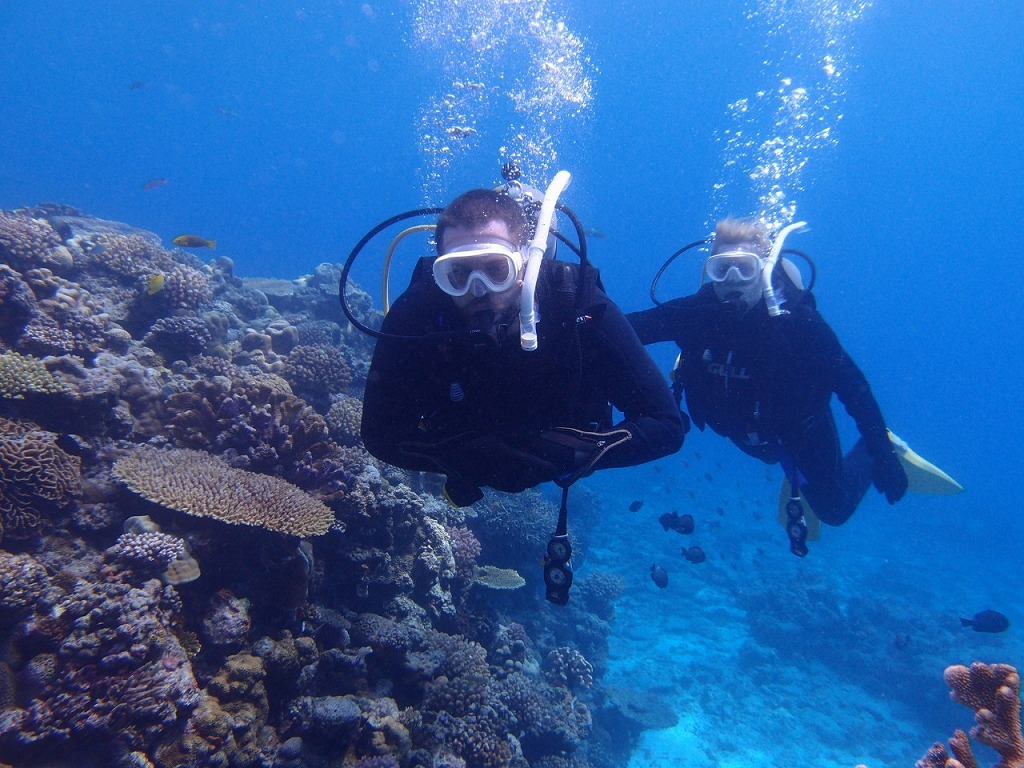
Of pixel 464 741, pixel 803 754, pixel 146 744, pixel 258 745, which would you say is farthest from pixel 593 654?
pixel 146 744

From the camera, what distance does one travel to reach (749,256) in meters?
6.34

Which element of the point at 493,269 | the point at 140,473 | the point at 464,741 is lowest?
the point at 464,741

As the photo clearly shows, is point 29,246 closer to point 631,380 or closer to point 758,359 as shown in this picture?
point 631,380

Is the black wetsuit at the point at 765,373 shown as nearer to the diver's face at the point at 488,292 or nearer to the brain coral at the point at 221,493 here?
the diver's face at the point at 488,292

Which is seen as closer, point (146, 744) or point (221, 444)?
point (146, 744)

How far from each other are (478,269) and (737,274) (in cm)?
473

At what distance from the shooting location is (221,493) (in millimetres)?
4219

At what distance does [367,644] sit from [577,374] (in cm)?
364

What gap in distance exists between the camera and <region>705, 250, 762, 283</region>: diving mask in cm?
638

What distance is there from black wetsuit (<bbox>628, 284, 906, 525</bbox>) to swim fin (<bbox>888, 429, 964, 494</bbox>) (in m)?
1.73

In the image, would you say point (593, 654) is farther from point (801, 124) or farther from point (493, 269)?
point (801, 124)

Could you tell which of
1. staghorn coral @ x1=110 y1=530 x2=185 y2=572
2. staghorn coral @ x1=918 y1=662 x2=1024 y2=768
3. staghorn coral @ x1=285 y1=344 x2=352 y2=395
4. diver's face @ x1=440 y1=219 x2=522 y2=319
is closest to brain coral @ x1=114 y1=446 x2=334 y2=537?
staghorn coral @ x1=110 y1=530 x2=185 y2=572

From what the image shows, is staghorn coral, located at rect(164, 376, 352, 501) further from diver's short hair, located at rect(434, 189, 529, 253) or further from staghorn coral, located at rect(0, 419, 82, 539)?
diver's short hair, located at rect(434, 189, 529, 253)

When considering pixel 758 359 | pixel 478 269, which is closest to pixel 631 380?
pixel 478 269
